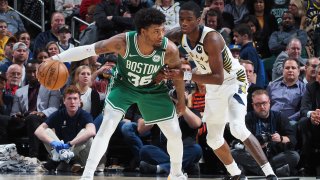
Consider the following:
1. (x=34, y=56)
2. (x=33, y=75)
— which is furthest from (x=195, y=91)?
(x=34, y=56)

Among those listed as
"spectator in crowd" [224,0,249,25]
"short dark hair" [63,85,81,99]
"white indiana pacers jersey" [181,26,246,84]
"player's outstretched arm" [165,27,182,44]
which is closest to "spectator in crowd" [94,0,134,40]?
"spectator in crowd" [224,0,249,25]

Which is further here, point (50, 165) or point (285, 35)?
point (285, 35)

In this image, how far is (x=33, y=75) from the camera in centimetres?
1117

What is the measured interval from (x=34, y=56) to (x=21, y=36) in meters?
0.42

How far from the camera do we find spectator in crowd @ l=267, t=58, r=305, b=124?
34.4 ft

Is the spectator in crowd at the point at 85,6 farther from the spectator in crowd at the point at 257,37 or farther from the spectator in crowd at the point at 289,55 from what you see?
the spectator in crowd at the point at 289,55

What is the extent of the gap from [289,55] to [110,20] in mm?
3053

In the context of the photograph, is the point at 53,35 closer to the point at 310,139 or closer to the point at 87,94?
the point at 87,94

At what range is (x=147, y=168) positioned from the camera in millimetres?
9664

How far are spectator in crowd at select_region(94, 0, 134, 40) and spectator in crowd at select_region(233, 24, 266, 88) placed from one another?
1.98 meters

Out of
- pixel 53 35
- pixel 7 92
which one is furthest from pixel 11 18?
pixel 7 92

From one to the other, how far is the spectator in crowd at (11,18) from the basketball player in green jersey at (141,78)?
621 cm

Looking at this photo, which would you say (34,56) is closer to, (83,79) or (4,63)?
(4,63)

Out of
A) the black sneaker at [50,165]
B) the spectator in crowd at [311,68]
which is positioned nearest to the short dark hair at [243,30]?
the spectator in crowd at [311,68]
